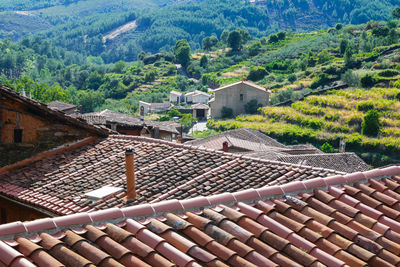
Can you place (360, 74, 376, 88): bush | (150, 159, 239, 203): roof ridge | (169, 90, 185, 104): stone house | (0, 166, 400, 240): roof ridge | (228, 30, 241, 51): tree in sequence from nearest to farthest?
(0, 166, 400, 240): roof ridge, (150, 159, 239, 203): roof ridge, (360, 74, 376, 88): bush, (169, 90, 185, 104): stone house, (228, 30, 241, 51): tree

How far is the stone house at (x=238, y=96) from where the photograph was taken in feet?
205

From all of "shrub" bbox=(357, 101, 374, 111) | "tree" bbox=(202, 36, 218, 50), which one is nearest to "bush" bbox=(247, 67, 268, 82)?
"shrub" bbox=(357, 101, 374, 111)

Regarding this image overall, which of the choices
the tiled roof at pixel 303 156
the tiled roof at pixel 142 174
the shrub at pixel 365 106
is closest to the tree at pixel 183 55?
the shrub at pixel 365 106

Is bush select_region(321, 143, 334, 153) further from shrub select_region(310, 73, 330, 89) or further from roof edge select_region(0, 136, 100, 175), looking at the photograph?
roof edge select_region(0, 136, 100, 175)

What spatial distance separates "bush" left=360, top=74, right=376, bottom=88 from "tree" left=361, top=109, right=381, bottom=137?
11910mm

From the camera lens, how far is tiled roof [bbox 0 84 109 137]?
13.4 metres

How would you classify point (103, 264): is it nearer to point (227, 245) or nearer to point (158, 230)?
point (158, 230)

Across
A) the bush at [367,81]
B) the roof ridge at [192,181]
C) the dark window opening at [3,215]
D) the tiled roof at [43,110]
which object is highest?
the tiled roof at [43,110]

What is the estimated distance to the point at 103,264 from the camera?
4.89m

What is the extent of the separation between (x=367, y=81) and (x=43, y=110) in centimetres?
5008

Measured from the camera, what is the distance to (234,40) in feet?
383

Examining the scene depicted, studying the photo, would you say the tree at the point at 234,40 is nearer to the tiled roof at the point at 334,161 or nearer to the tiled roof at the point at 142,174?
the tiled roof at the point at 334,161

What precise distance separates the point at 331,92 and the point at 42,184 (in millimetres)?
50843

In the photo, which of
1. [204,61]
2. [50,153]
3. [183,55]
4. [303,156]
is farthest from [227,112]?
[183,55]
